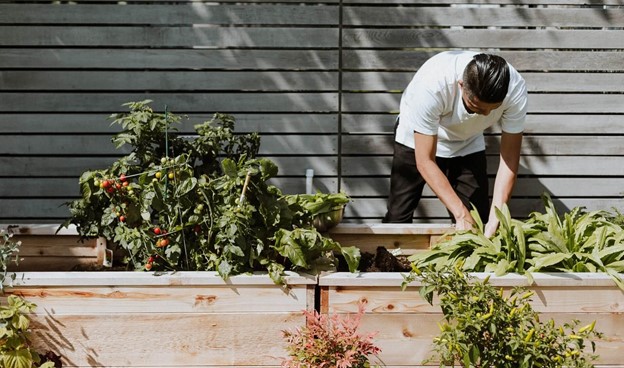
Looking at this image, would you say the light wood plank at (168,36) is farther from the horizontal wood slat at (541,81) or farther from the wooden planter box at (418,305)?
the wooden planter box at (418,305)

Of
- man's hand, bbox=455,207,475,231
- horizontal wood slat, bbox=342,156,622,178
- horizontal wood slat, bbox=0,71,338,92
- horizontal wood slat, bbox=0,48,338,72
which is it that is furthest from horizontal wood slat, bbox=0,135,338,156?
man's hand, bbox=455,207,475,231

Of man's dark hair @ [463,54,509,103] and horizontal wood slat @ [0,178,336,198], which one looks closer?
man's dark hair @ [463,54,509,103]

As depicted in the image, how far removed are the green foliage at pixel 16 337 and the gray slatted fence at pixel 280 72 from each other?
205cm

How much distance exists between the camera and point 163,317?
3.30 meters

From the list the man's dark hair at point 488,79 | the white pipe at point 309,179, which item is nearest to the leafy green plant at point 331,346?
A: the man's dark hair at point 488,79

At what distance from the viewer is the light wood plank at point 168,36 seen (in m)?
5.04

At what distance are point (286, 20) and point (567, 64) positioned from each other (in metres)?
2.06

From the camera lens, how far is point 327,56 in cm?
513

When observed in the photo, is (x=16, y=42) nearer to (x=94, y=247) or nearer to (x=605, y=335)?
(x=94, y=247)

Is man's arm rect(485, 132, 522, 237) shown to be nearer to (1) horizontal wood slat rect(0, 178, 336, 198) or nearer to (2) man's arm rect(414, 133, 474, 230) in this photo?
(2) man's arm rect(414, 133, 474, 230)

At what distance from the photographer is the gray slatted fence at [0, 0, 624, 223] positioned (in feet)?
16.6

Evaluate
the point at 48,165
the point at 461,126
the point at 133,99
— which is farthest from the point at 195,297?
the point at 48,165

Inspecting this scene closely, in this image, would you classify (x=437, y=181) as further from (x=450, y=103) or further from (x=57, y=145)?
(x=57, y=145)

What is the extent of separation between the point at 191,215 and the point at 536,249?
5.76ft
